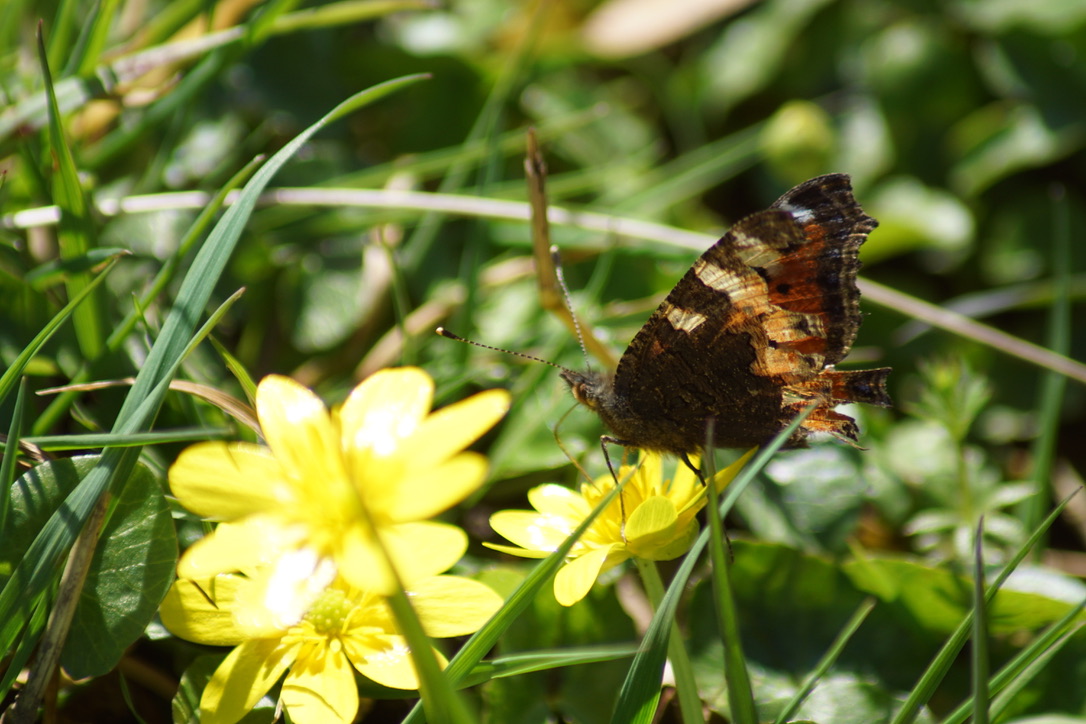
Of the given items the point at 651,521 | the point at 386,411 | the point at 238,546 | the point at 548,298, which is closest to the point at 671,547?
the point at 651,521

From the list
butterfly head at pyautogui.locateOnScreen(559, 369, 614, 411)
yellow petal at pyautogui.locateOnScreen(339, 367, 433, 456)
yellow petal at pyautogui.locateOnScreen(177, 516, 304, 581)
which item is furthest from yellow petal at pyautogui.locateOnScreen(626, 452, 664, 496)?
yellow petal at pyautogui.locateOnScreen(177, 516, 304, 581)

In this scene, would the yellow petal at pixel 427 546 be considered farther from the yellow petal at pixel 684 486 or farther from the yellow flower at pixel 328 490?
the yellow petal at pixel 684 486

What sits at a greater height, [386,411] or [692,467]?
[386,411]

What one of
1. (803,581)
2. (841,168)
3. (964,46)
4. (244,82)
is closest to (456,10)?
(244,82)

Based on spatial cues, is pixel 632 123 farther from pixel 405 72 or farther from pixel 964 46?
pixel 964 46

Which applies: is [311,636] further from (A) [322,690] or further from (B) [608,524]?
(B) [608,524]

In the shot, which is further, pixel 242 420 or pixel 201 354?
pixel 201 354

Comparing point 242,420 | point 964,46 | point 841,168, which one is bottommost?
point 242,420
